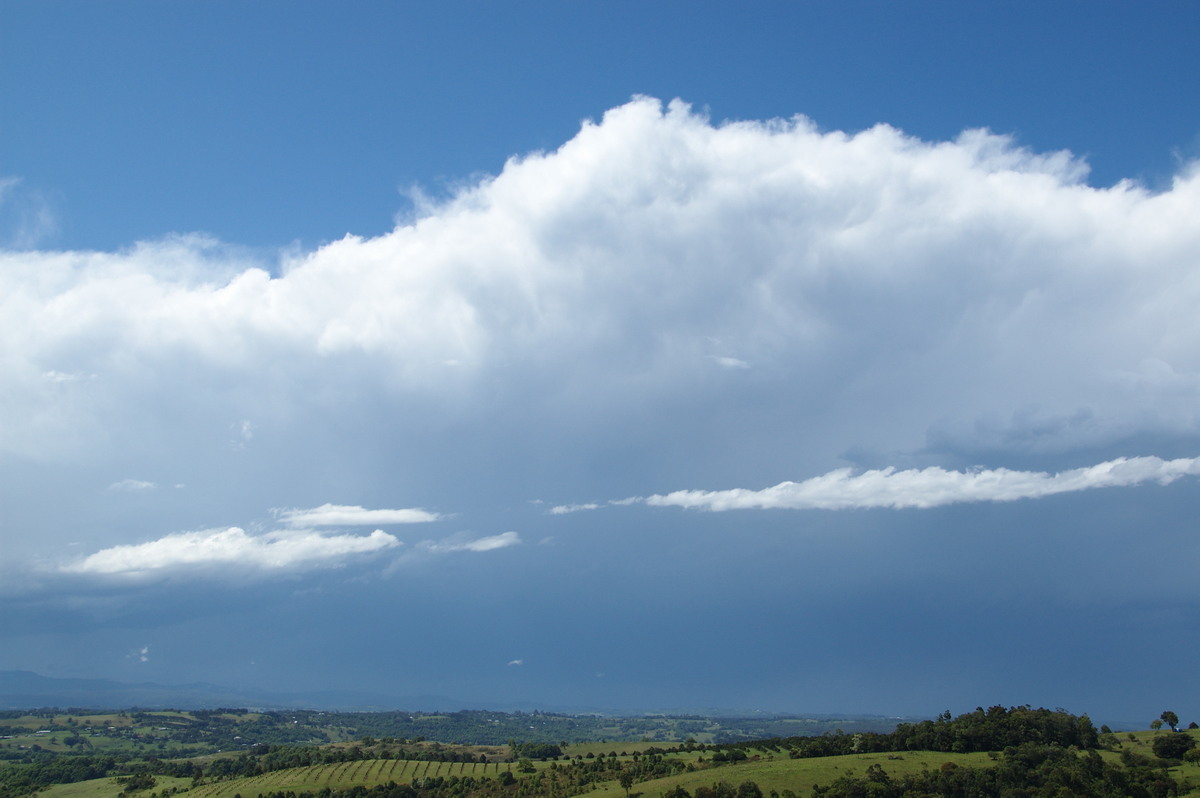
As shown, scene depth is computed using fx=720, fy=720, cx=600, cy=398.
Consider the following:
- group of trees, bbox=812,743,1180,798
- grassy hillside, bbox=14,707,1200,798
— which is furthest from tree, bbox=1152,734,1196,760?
group of trees, bbox=812,743,1180,798

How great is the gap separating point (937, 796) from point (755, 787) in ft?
104

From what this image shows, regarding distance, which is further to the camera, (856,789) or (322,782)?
(322,782)

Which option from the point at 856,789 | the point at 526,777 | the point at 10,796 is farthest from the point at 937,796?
the point at 10,796

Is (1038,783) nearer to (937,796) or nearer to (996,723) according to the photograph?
(937,796)

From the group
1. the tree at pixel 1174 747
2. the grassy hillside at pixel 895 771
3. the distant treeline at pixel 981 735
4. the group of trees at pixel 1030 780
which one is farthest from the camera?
the distant treeline at pixel 981 735

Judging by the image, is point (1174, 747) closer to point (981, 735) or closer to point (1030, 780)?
point (981, 735)

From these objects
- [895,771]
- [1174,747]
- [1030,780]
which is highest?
[1174,747]

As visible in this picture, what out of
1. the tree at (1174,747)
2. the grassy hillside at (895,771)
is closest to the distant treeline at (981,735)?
the grassy hillside at (895,771)

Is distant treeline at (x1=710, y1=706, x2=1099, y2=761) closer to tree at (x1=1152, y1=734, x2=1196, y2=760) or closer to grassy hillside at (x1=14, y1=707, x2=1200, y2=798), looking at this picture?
grassy hillside at (x1=14, y1=707, x2=1200, y2=798)

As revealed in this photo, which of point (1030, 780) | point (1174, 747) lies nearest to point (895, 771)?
point (1030, 780)

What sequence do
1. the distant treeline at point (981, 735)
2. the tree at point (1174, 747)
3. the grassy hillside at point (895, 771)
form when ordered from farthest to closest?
the distant treeline at point (981, 735)
the tree at point (1174, 747)
the grassy hillside at point (895, 771)

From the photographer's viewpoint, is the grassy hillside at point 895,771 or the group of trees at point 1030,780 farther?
the grassy hillside at point 895,771

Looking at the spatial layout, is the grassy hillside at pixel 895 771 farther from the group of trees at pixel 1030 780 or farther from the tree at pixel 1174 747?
the tree at pixel 1174 747

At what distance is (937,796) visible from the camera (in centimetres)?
12625
